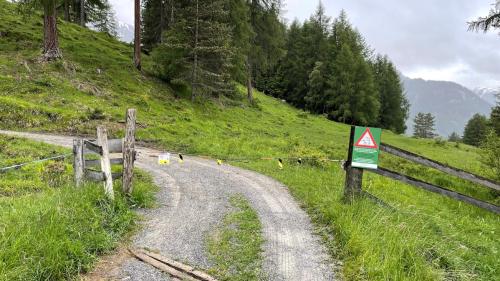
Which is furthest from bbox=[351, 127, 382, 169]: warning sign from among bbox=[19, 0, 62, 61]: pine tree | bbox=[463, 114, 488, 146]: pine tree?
bbox=[463, 114, 488, 146]: pine tree

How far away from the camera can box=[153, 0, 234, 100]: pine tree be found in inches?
1119

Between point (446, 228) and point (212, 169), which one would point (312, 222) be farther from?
point (212, 169)

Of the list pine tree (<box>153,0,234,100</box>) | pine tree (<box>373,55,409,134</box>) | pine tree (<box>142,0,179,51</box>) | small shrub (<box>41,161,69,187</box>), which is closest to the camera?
small shrub (<box>41,161,69,187</box>)

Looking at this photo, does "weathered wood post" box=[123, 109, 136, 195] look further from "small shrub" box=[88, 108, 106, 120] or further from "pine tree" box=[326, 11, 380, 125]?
"pine tree" box=[326, 11, 380, 125]

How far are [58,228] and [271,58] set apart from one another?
4103 centimetres

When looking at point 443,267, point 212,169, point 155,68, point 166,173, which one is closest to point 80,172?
point 166,173

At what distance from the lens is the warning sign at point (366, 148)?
8.32 meters

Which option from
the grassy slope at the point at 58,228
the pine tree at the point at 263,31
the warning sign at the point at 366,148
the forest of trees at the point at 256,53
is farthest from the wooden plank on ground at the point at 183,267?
the pine tree at the point at 263,31

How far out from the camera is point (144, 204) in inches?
357

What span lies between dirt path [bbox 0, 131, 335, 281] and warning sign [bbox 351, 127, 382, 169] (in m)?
1.83

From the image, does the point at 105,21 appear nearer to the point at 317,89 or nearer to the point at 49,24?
the point at 317,89

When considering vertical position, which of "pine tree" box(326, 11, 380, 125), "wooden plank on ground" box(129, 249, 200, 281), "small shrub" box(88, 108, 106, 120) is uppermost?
"pine tree" box(326, 11, 380, 125)

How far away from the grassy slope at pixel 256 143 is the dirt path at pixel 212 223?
0.58m

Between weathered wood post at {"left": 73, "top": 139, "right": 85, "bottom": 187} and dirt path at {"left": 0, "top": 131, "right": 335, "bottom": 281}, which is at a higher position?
weathered wood post at {"left": 73, "top": 139, "right": 85, "bottom": 187}
